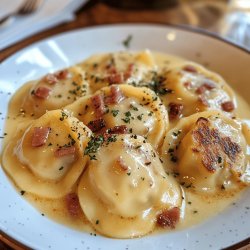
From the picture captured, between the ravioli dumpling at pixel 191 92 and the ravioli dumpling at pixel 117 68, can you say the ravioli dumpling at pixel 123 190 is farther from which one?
the ravioli dumpling at pixel 117 68

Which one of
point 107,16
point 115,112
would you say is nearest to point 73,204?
point 115,112

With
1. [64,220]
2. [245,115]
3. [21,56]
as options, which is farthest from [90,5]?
[64,220]

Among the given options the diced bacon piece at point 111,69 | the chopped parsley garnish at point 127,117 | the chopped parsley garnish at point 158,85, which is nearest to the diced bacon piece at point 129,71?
the diced bacon piece at point 111,69

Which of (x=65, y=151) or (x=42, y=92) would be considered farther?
(x=42, y=92)

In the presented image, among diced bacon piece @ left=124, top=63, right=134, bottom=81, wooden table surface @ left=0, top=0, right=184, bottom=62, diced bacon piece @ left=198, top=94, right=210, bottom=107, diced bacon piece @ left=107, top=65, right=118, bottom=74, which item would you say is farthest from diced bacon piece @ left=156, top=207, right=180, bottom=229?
wooden table surface @ left=0, top=0, right=184, bottom=62

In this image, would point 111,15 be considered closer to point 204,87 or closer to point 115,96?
point 204,87

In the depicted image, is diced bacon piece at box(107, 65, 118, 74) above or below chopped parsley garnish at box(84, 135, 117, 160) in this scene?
above

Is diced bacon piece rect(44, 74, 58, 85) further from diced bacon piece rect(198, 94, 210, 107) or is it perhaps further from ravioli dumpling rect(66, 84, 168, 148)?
diced bacon piece rect(198, 94, 210, 107)

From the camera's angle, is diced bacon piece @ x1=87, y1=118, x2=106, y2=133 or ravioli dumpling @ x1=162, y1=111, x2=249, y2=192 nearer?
ravioli dumpling @ x1=162, y1=111, x2=249, y2=192
